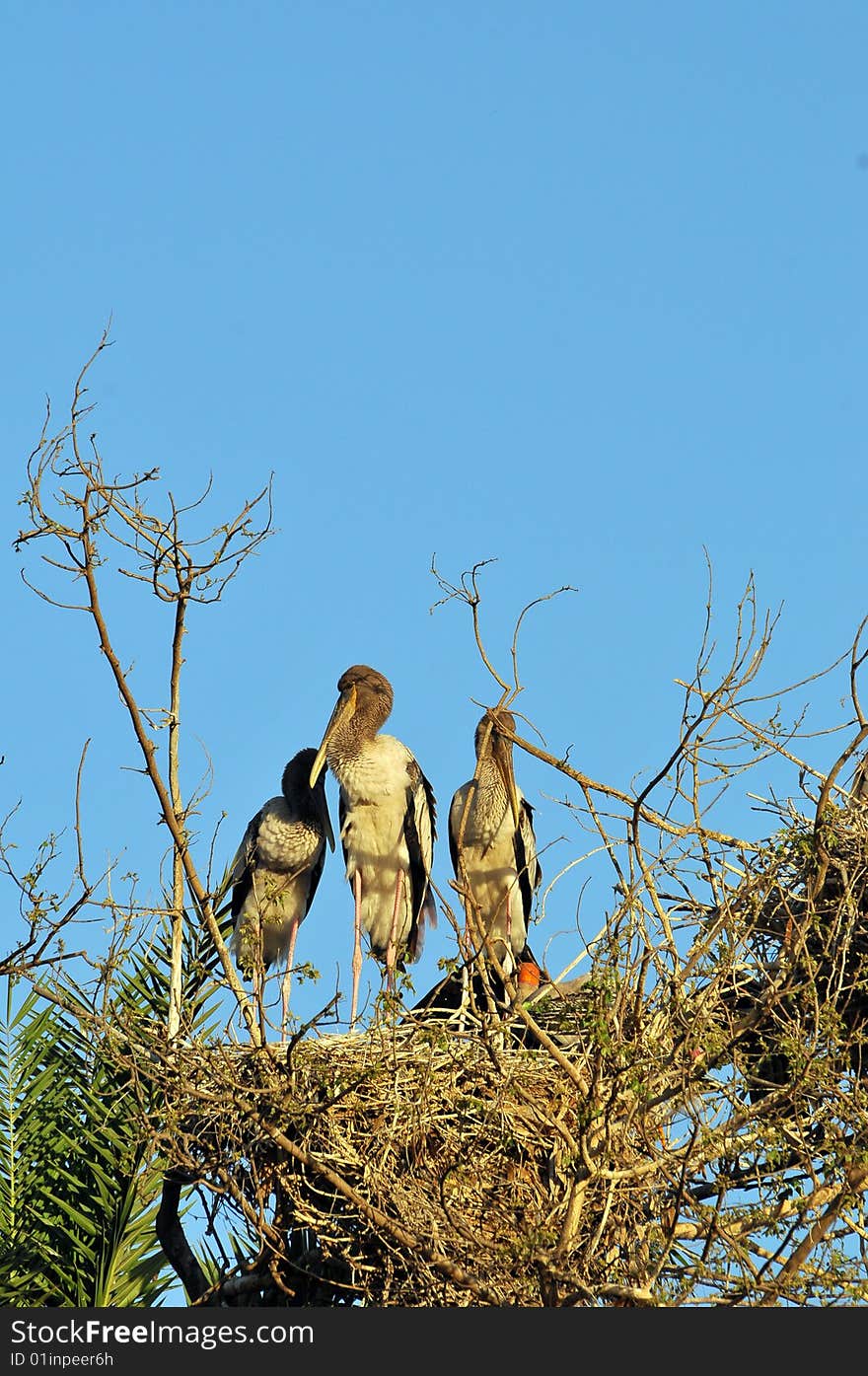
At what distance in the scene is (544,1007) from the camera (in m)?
7.70

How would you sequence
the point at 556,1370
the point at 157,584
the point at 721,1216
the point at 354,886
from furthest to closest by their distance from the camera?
the point at 354,886
the point at 157,584
the point at 721,1216
the point at 556,1370

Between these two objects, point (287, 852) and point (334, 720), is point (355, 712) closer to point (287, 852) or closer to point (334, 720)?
point (334, 720)

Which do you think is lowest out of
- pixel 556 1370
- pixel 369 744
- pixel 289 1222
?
pixel 556 1370

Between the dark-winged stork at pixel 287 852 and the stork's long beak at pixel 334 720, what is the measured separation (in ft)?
0.41

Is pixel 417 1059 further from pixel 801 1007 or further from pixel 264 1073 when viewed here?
pixel 801 1007

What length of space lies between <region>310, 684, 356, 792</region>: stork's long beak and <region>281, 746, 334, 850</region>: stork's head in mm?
56

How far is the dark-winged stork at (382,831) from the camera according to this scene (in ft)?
34.8

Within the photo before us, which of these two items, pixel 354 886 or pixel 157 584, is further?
pixel 354 886

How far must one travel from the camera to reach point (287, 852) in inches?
418

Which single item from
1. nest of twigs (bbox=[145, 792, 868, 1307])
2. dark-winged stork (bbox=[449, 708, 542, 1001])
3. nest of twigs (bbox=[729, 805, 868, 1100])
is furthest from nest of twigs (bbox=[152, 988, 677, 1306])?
dark-winged stork (bbox=[449, 708, 542, 1001])

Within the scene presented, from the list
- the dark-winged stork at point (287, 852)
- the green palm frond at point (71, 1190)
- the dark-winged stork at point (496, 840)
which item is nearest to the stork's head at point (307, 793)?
the dark-winged stork at point (287, 852)

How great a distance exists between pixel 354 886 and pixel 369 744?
0.81 metres

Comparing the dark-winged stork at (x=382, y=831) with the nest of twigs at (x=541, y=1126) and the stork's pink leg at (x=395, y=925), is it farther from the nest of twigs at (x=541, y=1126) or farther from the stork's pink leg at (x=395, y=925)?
the nest of twigs at (x=541, y=1126)

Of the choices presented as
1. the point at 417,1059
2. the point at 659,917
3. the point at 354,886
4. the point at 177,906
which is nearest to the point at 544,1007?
the point at 417,1059
